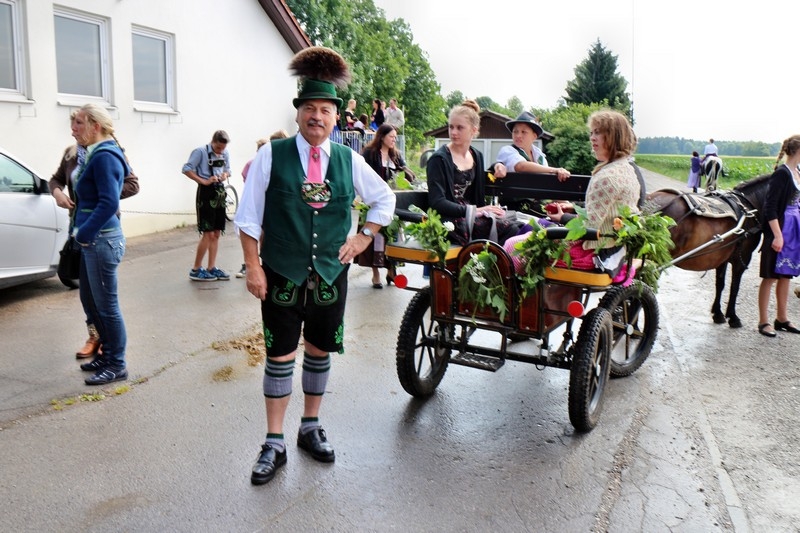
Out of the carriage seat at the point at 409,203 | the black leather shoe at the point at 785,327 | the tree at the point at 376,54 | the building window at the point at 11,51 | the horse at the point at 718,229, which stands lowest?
the black leather shoe at the point at 785,327

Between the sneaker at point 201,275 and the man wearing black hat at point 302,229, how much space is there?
547 cm

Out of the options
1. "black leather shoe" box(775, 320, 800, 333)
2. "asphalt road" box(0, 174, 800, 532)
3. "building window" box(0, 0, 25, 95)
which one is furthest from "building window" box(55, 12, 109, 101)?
"black leather shoe" box(775, 320, 800, 333)

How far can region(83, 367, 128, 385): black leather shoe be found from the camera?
17.5 feet

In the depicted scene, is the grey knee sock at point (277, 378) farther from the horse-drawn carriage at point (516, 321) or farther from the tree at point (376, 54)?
the tree at point (376, 54)

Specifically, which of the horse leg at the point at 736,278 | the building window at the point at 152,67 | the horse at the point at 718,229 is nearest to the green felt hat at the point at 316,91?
the horse at the point at 718,229

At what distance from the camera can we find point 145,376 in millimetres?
5613

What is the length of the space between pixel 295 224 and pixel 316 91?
0.71 m

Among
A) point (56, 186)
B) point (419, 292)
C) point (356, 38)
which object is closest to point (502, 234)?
point (419, 292)

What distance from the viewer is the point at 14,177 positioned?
765 centimetres

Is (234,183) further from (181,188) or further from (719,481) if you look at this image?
(719,481)

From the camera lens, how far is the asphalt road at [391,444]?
3637mm

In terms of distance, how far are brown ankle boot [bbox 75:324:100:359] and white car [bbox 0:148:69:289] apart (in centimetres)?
205

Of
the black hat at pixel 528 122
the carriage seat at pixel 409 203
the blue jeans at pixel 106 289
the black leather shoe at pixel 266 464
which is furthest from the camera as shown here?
the black hat at pixel 528 122

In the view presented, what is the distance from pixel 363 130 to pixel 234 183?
5902mm
